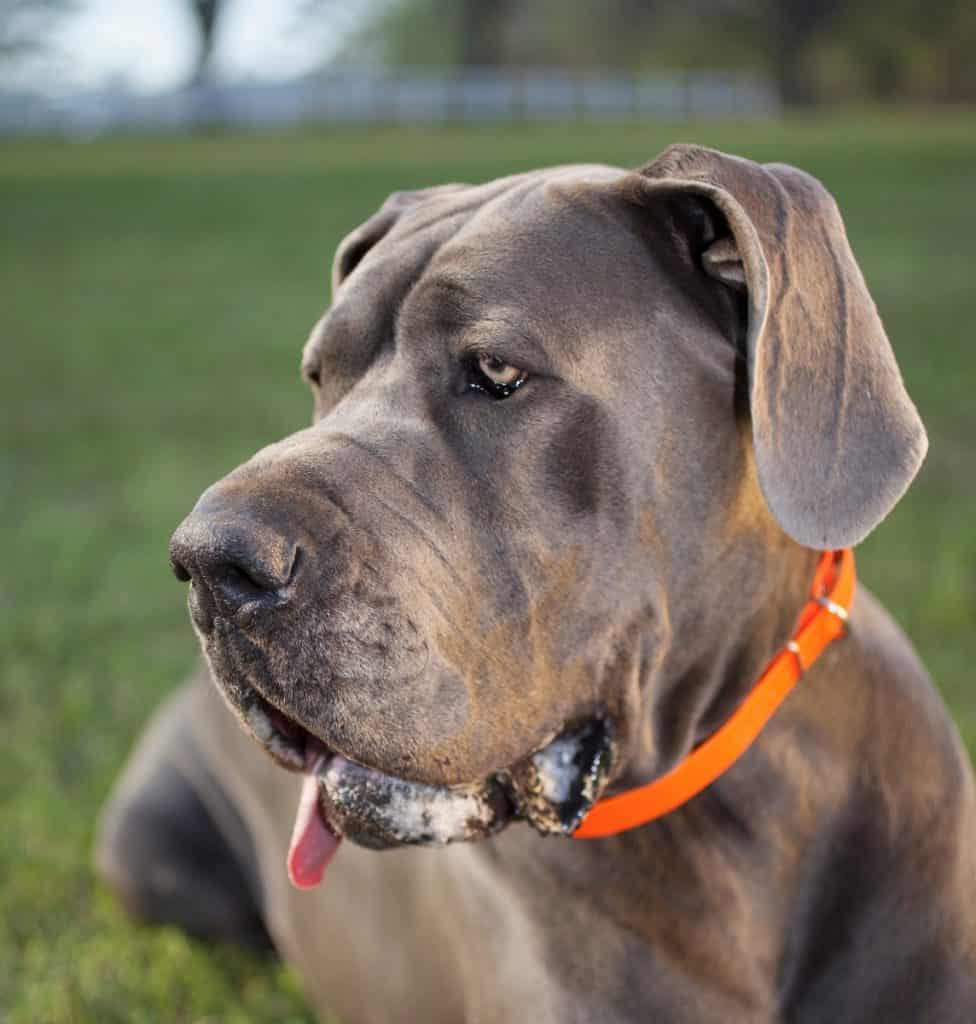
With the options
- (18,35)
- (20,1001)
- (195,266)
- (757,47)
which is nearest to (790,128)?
(757,47)

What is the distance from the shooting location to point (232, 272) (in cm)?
1723

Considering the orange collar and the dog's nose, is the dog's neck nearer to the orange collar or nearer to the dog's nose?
the orange collar

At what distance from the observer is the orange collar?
2492 mm

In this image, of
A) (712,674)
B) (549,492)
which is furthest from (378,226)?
(712,674)

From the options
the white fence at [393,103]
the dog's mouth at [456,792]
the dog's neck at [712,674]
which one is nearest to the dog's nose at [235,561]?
the dog's mouth at [456,792]

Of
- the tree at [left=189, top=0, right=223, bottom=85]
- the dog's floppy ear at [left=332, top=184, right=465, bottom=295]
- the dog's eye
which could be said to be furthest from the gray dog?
Answer: the tree at [left=189, top=0, right=223, bottom=85]

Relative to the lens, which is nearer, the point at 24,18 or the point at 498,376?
the point at 498,376

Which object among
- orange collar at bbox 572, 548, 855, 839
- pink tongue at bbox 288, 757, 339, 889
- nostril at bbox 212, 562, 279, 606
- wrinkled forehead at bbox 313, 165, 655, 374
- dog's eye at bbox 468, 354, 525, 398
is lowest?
pink tongue at bbox 288, 757, 339, 889

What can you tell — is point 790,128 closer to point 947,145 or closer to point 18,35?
point 947,145

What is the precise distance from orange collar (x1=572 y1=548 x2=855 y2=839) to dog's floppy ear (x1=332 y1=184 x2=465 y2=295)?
113 cm

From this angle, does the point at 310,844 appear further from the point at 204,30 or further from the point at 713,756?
the point at 204,30

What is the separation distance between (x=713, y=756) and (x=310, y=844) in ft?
2.48

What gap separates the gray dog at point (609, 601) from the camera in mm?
2180

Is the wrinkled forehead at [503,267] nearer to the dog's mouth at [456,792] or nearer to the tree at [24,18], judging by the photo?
the dog's mouth at [456,792]
